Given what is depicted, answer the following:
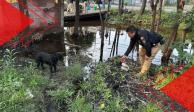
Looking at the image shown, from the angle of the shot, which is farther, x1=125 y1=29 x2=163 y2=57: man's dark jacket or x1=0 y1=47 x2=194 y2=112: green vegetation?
x1=125 y1=29 x2=163 y2=57: man's dark jacket

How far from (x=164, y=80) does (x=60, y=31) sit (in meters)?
7.89

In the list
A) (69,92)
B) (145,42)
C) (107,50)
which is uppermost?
(145,42)

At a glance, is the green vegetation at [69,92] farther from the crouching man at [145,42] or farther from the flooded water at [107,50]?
the flooded water at [107,50]

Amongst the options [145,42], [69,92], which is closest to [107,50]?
[145,42]

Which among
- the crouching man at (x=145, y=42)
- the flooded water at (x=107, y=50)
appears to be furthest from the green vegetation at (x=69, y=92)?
the flooded water at (x=107, y=50)

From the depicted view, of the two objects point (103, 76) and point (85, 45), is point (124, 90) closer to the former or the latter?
point (103, 76)

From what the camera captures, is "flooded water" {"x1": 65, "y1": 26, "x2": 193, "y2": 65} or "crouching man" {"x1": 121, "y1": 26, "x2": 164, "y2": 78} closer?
"crouching man" {"x1": 121, "y1": 26, "x2": 164, "y2": 78}

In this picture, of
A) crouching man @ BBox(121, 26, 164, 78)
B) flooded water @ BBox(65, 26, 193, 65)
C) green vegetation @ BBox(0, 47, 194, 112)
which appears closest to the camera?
green vegetation @ BBox(0, 47, 194, 112)

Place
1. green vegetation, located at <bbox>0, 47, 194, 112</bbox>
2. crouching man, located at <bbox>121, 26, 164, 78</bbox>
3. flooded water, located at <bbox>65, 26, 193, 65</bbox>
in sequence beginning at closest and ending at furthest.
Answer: green vegetation, located at <bbox>0, 47, 194, 112</bbox> → crouching man, located at <bbox>121, 26, 164, 78</bbox> → flooded water, located at <bbox>65, 26, 193, 65</bbox>

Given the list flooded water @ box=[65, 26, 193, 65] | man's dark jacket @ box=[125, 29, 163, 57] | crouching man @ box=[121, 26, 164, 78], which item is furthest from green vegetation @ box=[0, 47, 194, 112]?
flooded water @ box=[65, 26, 193, 65]

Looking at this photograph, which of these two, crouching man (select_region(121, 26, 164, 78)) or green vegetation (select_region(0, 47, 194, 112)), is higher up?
crouching man (select_region(121, 26, 164, 78))

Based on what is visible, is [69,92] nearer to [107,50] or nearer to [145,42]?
[145,42]

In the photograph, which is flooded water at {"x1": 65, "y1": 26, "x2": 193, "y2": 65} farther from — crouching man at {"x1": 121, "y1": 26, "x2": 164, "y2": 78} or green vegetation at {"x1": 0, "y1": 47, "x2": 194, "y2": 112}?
green vegetation at {"x1": 0, "y1": 47, "x2": 194, "y2": 112}

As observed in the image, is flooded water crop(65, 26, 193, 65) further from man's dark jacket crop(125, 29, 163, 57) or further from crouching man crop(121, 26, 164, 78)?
man's dark jacket crop(125, 29, 163, 57)
